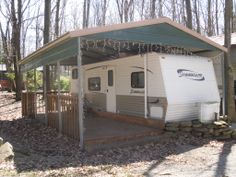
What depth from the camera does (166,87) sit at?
989 centimetres

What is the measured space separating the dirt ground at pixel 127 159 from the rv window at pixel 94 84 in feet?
12.8

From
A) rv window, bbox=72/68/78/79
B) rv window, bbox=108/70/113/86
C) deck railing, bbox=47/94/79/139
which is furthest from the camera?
rv window, bbox=72/68/78/79

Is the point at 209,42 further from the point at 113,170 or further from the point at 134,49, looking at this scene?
the point at 113,170

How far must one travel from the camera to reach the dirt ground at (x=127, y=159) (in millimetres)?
6430

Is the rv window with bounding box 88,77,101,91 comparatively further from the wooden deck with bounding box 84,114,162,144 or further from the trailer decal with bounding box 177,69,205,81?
the trailer decal with bounding box 177,69,205,81

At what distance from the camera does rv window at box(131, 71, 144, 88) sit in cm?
1100

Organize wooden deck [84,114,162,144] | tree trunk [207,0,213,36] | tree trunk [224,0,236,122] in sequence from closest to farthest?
wooden deck [84,114,162,144], tree trunk [224,0,236,122], tree trunk [207,0,213,36]

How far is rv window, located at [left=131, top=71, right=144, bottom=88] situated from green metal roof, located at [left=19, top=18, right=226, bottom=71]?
1690 mm

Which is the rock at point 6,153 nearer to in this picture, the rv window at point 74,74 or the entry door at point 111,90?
the entry door at point 111,90

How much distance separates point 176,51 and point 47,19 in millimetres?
10833

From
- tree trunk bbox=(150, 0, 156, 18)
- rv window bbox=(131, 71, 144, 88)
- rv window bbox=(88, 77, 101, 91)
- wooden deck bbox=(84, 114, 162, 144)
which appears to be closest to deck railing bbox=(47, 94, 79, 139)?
wooden deck bbox=(84, 114, 162, 144)

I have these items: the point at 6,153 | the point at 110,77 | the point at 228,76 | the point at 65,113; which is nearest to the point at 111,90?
the point at 110,77

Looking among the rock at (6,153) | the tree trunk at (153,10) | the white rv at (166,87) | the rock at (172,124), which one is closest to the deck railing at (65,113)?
the rock at (6,153)

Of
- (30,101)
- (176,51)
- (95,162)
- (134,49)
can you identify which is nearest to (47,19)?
(30,101)
